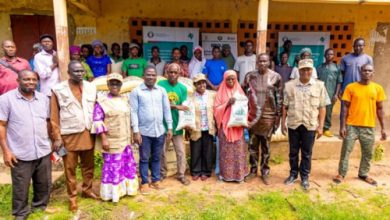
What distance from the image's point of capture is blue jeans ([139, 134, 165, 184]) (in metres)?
4.15

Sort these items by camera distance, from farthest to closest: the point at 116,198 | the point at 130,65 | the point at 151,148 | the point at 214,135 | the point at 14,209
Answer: the point at 130,65 → the point at 214,135 → the point at 151,148 → the point at 116,198 → the point at 14,209

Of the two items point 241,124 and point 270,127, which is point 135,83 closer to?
point 241,124

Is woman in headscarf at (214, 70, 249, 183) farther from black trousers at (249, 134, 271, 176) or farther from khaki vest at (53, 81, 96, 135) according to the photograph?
khaki vest at (53, 81, 96, 135)

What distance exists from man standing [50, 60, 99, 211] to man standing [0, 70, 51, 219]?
129mm

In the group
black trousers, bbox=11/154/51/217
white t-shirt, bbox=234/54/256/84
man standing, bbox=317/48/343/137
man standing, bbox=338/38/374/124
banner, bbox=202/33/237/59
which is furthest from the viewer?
banner, bbox=202/33/237/59

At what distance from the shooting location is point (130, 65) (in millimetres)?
5602

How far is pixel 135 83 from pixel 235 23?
323 cm

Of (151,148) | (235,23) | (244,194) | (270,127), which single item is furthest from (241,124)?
(235,23)

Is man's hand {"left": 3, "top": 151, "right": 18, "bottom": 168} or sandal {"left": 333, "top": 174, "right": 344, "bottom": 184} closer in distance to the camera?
man's hand {"left": 3, "top": 151, "right": 18, "bottom": 168}

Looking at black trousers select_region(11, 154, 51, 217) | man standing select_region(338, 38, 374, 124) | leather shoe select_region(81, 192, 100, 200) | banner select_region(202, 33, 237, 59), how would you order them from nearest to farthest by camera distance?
black trousers select_region(11, 154, 51, 217), leather shoe select_region(81, 192, 100, 200), man standing select_region(338, 38, 374, 124), banner select_region(202, 33, 237, 59)

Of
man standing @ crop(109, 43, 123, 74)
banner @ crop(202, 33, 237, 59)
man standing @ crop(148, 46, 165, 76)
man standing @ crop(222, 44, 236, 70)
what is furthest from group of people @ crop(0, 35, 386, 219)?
banner @ crop(202, 33, 237, 59)

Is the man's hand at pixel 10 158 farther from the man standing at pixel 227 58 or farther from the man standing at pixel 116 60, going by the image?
the man standing at pixel 227 58

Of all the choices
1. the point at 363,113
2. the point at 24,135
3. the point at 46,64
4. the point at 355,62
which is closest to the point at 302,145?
the point at 363,113

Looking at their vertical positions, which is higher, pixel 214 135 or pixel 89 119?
pixel 89 119
